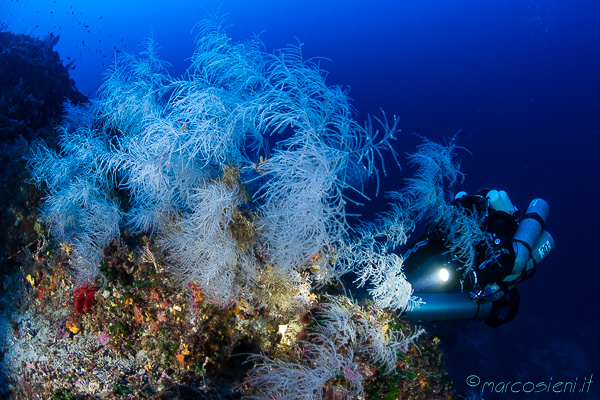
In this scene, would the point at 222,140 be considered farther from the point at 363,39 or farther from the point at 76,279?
the point at 363,39

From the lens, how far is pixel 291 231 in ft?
10.7

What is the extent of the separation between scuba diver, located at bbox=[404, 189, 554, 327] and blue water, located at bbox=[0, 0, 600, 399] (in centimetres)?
346

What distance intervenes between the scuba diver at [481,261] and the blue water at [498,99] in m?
3.46

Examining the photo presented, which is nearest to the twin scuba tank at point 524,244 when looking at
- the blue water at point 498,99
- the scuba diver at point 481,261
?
the scuba diver at point 481,261

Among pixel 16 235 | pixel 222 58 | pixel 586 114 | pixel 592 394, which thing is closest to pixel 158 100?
pixel 222 58

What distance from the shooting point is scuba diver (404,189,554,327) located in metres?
4.79

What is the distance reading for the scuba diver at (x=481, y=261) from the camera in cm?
479

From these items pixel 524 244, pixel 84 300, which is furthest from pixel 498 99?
pixel 84 300

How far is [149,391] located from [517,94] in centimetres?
5352

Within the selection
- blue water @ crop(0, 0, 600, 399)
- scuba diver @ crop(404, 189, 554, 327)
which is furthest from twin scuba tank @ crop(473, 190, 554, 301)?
blue water @ crop(0, 0, 600, 399)

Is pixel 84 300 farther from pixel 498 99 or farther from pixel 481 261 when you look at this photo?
pixel 498 99

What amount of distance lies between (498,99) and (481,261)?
44.9m

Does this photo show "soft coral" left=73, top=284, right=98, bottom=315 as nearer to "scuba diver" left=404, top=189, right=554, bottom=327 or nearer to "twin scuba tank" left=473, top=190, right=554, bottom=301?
"scuba diver" left=404, top=189, right=554, bottom=327

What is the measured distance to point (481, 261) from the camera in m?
4.88
